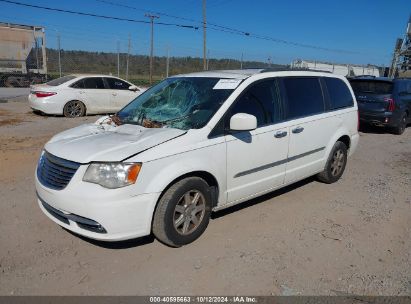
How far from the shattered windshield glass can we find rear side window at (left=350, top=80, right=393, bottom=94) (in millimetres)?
7852

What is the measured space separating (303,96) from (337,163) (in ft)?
4.87

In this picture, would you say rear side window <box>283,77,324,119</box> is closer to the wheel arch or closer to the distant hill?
the wheel arch

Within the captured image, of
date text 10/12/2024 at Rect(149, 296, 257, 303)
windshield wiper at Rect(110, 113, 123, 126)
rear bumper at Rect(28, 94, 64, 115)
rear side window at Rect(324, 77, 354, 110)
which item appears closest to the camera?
date text 10/12/2024 at Rect(149, 296, 257, 303)

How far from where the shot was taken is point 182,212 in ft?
12.1

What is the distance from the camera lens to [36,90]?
1201 cm

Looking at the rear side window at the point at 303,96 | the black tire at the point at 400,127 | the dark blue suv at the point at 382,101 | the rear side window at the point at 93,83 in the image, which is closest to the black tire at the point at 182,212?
the rear side window at the point at 303,96

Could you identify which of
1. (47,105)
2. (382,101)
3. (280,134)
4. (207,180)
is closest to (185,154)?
(207,180)

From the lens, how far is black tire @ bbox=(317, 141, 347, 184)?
5704 mm

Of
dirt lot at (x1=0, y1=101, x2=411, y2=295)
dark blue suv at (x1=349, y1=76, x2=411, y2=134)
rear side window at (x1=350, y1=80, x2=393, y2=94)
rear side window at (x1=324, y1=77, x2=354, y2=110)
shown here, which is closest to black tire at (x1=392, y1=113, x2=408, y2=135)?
dark blue suv at (x1=349, y1=76, x2=411, y2=134)

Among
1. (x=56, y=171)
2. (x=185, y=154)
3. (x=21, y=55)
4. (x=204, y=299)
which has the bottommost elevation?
(x=204, y=299)

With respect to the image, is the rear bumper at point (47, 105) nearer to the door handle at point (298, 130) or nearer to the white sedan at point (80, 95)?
the white sedan at point (80, 95)

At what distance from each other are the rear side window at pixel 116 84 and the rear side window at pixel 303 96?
945cm

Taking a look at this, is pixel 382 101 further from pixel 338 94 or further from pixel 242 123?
pixel 242 123

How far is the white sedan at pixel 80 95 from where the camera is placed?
1191 centimetres
